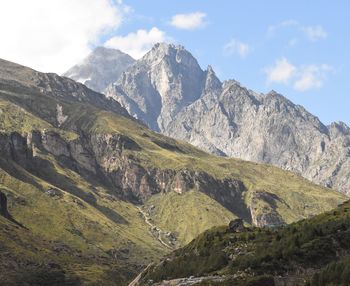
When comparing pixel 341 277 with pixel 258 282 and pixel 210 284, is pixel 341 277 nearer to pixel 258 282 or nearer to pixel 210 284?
pixel 258 282

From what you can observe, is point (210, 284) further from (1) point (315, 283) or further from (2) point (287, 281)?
(1) point (315, 283)

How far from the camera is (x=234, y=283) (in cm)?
19075

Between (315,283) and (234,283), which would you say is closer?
(315,283)

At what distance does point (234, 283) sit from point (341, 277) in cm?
3807

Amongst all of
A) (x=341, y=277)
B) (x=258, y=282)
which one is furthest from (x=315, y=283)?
(x=258, y=282)

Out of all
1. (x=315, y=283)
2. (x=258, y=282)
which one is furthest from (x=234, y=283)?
(x=315, y=283)

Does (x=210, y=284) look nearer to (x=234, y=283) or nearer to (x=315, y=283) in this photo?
(x=234, y=283)

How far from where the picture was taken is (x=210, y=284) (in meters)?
196

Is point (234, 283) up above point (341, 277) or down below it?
below

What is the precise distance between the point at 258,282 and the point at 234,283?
7.85 meters

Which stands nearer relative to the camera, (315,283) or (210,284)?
(315,283)

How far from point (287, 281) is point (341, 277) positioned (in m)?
31.6

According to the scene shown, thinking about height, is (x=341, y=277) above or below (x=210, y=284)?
above

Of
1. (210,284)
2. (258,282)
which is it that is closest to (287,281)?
(258,282)
